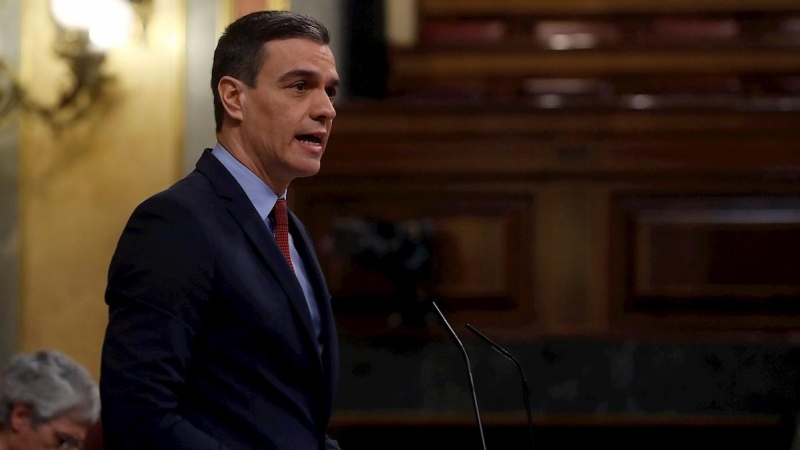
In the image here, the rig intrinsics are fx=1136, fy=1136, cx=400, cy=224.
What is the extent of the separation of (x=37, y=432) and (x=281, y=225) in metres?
1.12

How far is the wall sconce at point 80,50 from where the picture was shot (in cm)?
318

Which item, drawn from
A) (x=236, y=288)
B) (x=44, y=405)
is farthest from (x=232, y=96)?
(x=44, y=405)

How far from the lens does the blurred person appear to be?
6.88 feet

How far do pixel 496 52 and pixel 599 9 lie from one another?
1.28 feet

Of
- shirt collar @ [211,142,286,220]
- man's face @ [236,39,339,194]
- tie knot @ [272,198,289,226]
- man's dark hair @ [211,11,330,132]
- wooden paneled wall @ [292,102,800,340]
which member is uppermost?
man's dark hair @ [211,11,330,132]

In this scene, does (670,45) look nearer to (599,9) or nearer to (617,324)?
(599,9)

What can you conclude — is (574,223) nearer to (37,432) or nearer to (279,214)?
(37,432)

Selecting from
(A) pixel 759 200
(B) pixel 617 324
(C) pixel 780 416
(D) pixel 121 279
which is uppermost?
(D) pixel 121 279

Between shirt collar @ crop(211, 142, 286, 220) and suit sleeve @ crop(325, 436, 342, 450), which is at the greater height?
shirt collar @ crop(211, 142, 286, 220)

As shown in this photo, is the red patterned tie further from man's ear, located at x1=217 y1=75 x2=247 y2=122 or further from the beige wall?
the beige wall

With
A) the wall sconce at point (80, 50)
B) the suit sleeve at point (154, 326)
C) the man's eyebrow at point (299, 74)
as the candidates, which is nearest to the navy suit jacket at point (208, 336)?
the suit sleeve at point (154, 326)

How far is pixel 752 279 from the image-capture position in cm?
272

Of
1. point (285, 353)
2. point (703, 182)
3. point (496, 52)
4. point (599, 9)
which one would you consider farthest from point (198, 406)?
point (599, 9)

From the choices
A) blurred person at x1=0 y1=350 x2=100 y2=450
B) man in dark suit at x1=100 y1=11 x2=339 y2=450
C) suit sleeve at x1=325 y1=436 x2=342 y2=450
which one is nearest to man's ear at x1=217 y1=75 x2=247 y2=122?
man in dark suit at x1=100 y1=11 x2=339 y2=450
